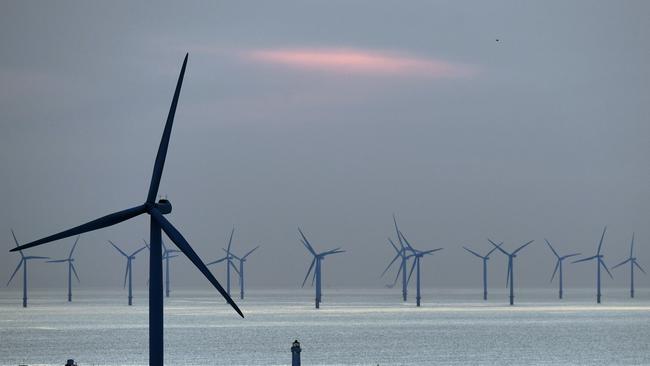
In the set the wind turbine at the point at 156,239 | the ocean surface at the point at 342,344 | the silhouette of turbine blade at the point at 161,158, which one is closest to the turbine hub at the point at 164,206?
the wind turbine at the point at 156,239

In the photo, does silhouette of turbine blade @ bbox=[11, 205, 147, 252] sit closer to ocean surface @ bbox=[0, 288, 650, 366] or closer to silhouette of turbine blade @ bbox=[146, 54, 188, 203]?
silhouette of turbine blade @ bbox=[146, 54, 188, 203]

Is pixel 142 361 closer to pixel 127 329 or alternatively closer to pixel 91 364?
pixel 91 364

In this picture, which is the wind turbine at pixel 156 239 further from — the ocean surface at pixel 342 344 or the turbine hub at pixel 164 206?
the ocean surface at pixel 342 344

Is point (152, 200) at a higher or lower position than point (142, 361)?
higher

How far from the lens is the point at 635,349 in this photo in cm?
12425

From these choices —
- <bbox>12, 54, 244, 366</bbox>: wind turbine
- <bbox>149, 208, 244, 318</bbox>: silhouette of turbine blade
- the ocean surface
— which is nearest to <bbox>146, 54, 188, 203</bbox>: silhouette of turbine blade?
<bbox>12, 54, 244, 366</bbox>: wind turbine

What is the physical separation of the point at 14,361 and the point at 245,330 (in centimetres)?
7270

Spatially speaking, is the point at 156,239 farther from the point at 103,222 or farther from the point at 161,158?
the point at 161,158

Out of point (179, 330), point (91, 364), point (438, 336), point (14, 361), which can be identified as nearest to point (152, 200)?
point (91, 364)

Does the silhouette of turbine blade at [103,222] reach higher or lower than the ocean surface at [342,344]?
higher

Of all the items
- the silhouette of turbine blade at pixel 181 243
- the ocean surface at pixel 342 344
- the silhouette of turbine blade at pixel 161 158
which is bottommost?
the ocean surface at pixel 342 344

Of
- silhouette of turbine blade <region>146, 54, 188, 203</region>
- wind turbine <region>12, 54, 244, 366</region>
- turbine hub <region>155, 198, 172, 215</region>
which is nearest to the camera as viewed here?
wind turbine <region>12, 54, 244, 366</region>

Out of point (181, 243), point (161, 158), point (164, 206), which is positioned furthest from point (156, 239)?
point (161, 158)

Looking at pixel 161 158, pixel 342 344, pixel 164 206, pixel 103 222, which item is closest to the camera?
pixel 164 206
